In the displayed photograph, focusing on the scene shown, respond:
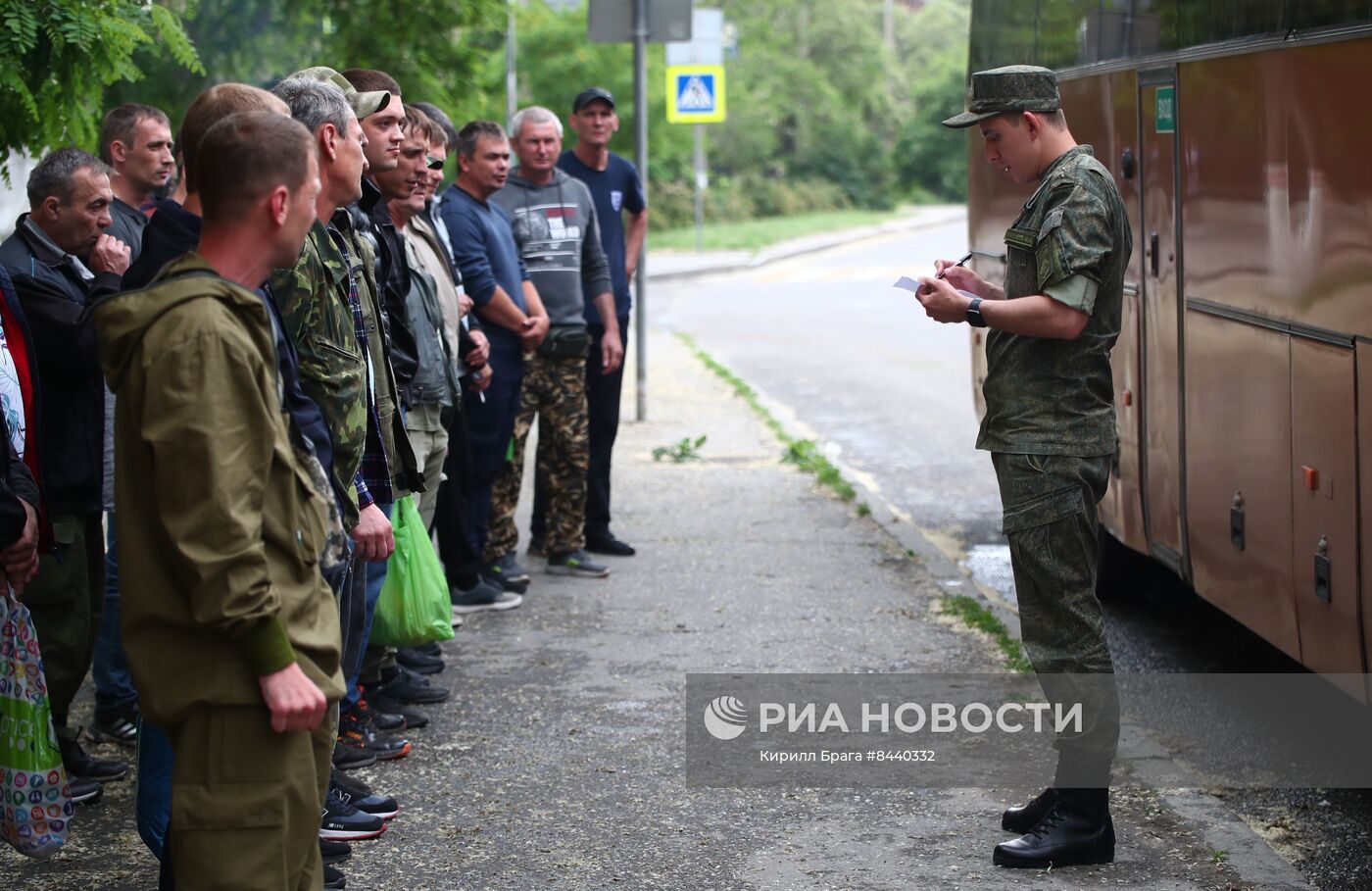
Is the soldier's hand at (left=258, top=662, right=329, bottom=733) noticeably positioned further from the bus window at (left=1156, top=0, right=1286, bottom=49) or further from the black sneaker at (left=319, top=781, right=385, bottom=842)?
the bus window at (left=1156, top=0, right=1286, bottom=49)

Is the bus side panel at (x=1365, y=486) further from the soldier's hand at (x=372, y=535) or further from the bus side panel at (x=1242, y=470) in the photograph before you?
the soldier's hand at (x=372, y=535)

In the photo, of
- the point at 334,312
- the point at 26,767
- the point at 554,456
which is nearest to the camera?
the point at 26,767

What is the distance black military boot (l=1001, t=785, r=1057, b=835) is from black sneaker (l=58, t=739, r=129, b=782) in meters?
2.67

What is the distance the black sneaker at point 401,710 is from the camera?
231 inches

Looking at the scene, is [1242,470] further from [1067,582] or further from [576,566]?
[576,566]

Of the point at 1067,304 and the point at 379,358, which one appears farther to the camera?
the point at 379,358

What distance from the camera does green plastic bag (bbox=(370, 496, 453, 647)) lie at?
548 centimetres

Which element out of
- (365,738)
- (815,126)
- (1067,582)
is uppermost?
(815,126)

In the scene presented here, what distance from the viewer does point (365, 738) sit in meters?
5.56

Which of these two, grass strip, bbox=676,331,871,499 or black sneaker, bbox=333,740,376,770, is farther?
grass strip, bbox=676,331,871,499

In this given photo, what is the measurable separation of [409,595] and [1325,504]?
2761 mm

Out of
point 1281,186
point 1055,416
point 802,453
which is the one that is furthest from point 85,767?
point 802,453

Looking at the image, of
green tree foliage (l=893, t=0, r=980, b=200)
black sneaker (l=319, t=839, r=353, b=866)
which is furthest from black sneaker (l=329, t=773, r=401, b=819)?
green tree foliage (l=893, t=0, r=980, b=200)

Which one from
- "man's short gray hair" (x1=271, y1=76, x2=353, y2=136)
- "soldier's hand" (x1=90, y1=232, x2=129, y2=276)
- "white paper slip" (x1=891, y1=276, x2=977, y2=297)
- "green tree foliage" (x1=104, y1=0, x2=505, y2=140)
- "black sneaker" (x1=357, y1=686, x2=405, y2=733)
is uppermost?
"green tree foliage" (x1=104, y1=0, x2=505, y2=140)
